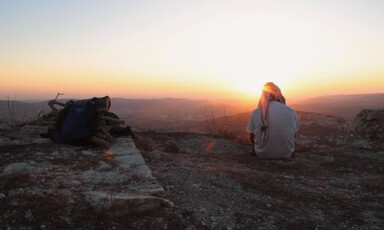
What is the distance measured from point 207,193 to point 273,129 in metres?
2.58

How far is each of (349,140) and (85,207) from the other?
910cm

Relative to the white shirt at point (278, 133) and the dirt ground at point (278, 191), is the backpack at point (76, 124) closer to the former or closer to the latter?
the dirt ground at point (278, 191)

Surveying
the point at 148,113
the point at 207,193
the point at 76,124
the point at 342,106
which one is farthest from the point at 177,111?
the point at 207,193

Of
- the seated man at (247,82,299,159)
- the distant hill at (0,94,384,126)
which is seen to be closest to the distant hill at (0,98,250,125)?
the distant hill at (0,94,384,126)

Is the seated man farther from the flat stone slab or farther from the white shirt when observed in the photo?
the flat stone slab

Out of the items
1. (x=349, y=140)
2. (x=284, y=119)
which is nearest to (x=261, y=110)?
(x=284, y=119)

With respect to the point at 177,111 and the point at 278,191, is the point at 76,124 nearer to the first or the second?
the point at 278,191

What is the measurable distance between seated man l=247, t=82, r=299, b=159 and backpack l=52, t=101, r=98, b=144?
10.4 feet

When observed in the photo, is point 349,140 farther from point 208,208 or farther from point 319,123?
point 208,208

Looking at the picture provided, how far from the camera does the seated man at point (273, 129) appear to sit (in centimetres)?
500

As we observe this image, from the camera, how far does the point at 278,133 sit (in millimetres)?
4977

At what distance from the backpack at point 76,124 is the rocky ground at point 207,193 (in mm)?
250

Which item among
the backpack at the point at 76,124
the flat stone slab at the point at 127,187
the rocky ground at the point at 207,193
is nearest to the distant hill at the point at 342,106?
the rocky ground at the point at 207,193

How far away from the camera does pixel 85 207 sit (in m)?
2.12
